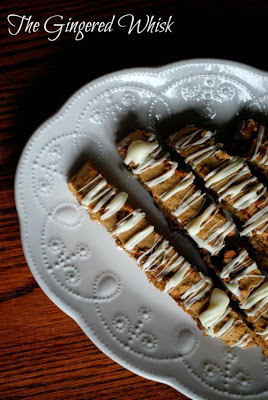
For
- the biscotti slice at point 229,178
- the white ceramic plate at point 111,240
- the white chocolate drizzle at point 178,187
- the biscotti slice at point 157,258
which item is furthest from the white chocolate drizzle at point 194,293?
the white chocolate drizzle at point 178,187

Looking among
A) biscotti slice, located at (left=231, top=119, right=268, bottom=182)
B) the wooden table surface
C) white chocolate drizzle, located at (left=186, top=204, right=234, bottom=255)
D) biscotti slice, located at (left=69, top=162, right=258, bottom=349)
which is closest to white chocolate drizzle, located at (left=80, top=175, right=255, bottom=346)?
biscotti slice, located at (left=69, top=162, right=258, bottom=349)

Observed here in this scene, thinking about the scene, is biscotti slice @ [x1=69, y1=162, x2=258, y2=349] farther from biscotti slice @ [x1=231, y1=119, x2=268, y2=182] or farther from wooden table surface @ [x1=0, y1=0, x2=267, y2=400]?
biscotti slice @ [x1=231, y1=119, x2=268, y2=182]

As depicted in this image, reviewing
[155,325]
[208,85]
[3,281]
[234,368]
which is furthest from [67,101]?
[234,368]

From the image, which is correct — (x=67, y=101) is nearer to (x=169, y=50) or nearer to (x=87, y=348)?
(x=169, y=50)

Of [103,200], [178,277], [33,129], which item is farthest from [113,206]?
[33,129]

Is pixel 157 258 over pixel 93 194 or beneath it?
beneath

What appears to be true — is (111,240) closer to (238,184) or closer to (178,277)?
(178,277)
